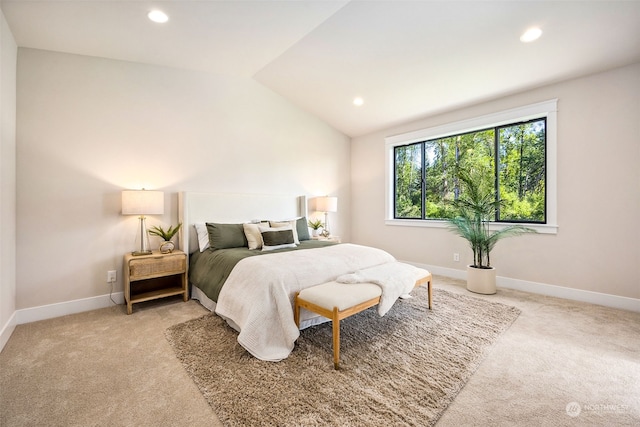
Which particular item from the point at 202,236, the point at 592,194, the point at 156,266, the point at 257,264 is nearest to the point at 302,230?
the point at 202,236

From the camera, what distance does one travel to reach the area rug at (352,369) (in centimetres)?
151

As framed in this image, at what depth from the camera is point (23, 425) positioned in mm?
1430

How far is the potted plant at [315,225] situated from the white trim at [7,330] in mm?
3650

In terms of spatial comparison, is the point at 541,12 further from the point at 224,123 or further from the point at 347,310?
the point at 224,123

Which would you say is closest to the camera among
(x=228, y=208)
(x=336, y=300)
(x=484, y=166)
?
(x=336, y=300)

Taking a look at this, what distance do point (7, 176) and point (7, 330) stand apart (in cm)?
133

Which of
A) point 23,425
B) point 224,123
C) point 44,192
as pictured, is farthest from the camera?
point 224,123

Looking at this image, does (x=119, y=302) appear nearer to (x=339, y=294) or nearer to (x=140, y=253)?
(x=140, y=253)

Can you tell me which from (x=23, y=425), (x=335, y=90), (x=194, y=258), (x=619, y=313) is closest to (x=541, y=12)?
(x=335, y=90)

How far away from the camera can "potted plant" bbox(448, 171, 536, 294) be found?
3.49m

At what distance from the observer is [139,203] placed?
3.00 metres

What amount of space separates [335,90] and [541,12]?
2.44 meters

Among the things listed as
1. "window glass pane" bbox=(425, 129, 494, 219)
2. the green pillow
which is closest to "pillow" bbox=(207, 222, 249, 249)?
the green pillow

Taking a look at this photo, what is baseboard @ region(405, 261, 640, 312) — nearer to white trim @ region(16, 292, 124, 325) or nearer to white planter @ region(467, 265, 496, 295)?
white planter @ region(467, 265, 496, 295)
